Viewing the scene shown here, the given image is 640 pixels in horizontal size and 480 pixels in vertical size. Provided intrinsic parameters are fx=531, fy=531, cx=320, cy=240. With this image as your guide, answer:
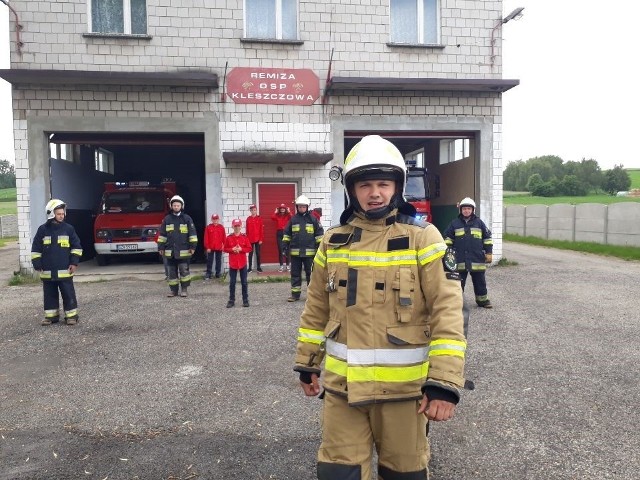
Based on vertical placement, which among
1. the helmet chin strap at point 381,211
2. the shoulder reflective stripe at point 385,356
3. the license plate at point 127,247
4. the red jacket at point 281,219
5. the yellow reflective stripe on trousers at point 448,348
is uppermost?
the helmet chin strap at point 381,211

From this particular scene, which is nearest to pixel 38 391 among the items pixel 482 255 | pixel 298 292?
pixel 298 292

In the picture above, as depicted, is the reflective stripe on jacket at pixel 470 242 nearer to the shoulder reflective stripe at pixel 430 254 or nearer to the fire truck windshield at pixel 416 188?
the fire truck windshield at pixel 416 188

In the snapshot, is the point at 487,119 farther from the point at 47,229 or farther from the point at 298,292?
the point at 47,229

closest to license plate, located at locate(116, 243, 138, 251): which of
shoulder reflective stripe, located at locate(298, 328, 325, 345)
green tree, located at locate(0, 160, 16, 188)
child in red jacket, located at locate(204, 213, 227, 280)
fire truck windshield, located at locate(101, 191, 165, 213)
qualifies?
fire truck windshield, located at locate(101, 191, 165, 213)

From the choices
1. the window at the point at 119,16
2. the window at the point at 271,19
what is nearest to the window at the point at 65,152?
the window at the point at 119,16

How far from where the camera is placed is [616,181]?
73.7 m

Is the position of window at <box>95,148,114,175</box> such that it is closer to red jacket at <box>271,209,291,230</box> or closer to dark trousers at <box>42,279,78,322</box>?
red jacket at <box>271,209,291,230</box>

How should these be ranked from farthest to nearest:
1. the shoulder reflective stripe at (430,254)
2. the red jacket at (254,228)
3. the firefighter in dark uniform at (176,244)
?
the red jacket at (254,228) → the firefighter in dark uniform at (176,244) → the shoulder reflective stripe at (430,254)

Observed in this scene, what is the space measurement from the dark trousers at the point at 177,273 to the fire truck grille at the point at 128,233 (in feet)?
15.1

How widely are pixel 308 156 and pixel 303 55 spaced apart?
2.51 metres

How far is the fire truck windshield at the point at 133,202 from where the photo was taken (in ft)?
49.5

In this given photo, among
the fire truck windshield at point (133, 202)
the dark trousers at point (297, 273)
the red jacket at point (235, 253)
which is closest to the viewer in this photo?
the red jacket at point (235, 253)

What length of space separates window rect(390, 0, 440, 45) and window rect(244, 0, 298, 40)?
2547 mm

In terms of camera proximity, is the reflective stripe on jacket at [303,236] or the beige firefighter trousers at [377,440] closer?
the beige firefighter trousers at [377,440]
